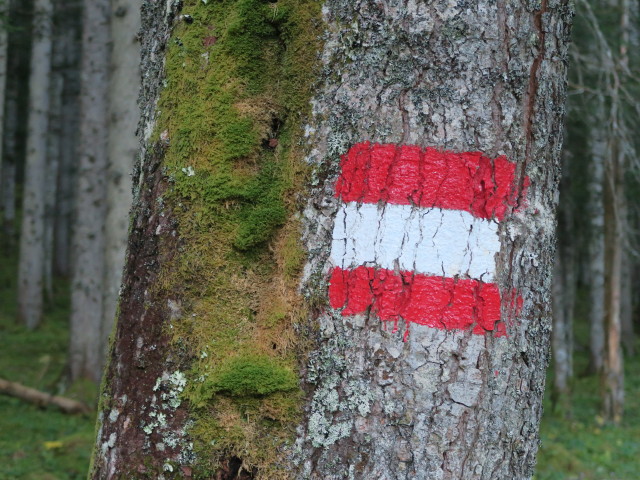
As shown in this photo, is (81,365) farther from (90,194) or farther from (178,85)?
(178,85)

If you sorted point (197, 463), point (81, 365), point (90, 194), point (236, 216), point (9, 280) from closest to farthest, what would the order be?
point (197, 463) → point (236, 216) → point (81, 365) → point (90, 194) → point (9, 280)

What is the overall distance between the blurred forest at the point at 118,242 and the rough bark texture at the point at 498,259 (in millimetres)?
3292

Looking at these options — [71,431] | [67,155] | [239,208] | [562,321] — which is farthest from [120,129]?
[67,155]

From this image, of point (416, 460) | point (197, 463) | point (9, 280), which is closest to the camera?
point (416, 460)

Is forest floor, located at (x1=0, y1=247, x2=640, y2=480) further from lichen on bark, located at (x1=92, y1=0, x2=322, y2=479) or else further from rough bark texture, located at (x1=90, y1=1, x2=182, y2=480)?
lichen on bark, located at (x1=92, y1=0, x2=322, y2=479)

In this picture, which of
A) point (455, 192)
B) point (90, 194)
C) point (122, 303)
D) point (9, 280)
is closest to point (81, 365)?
point (90, 194)

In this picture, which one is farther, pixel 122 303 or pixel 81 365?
pixel 81 365

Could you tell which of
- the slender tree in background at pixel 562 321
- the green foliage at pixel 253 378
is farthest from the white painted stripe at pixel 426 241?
the slender tree in background at pixel 562 321

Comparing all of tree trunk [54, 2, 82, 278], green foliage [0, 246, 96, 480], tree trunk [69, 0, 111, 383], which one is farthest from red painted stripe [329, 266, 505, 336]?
tree trunk [54, 2, 82, 278]

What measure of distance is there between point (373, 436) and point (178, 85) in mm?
994

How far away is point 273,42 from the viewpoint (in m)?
1.64

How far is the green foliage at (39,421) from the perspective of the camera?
592 centimetres

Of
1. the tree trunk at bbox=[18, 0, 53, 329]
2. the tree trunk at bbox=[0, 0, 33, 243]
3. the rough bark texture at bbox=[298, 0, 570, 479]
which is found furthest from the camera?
the tree trunk at bbox=[0, 0, 33, 243]

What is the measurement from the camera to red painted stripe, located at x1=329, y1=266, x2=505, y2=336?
4.68 ft
